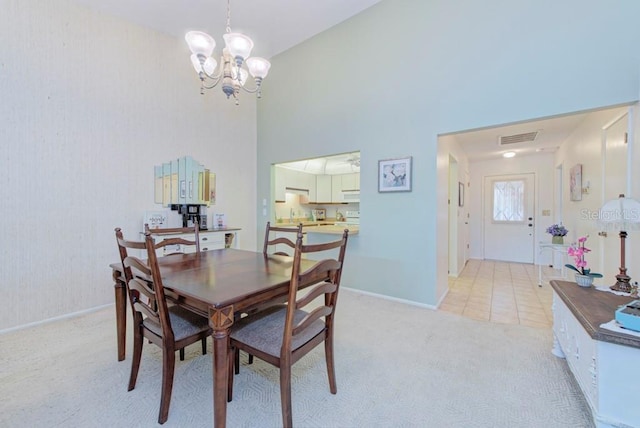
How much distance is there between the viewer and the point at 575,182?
3779 mm

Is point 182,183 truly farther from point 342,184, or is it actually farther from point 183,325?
point 342,184

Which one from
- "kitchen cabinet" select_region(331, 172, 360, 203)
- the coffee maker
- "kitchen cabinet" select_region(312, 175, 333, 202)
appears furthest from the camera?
"kitchen cabinet" select_region(312, 175, 333, 202)

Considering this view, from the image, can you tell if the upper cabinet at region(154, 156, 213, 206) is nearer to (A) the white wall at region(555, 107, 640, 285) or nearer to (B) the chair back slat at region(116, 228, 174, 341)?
(B) the chair back slat at region(116, 228, 174, 341)

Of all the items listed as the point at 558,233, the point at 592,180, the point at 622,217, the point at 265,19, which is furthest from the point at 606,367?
the point at 265,19

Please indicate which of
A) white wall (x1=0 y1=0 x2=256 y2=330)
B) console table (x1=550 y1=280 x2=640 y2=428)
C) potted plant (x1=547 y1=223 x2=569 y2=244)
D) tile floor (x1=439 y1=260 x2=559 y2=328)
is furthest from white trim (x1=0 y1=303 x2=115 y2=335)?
potted plant (x1=547 y1=223 x2=569 y2=244)

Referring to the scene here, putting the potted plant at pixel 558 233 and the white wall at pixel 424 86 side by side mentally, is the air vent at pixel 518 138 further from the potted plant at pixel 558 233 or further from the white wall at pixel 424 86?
the white wall at pixel 424 86

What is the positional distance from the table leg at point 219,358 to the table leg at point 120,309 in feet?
3.81

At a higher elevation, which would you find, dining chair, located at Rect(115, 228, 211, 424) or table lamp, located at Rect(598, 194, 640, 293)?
table lamp, located at Rect(598, 194, 640, 293)

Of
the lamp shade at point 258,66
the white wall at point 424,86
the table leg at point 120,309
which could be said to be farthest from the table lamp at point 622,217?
the table leg at point 120,309

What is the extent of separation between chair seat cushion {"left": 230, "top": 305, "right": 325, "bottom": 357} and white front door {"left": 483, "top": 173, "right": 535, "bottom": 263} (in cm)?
582

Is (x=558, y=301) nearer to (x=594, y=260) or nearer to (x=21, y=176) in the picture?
(x=594, y=260)

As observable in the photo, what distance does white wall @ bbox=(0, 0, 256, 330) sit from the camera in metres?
2.56

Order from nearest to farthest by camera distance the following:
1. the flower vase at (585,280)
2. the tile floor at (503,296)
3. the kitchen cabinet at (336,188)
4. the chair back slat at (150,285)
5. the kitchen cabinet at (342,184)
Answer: the chair back slat at (150,285) → the flower vase at (585,280) → the tile floor at (503,296) → the kitchen cabinet at (342,184) → the kitchen cabinet at (336,188)

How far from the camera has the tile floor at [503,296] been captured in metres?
2.86
